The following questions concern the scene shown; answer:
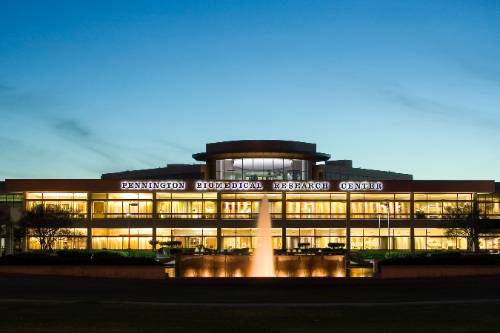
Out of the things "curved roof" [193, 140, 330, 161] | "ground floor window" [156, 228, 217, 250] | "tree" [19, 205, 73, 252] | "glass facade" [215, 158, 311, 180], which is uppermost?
"curved roof" [193, 140, 330, 161]

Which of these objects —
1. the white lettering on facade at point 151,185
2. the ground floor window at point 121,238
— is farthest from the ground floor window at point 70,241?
the white lettering on facade at point 151,185

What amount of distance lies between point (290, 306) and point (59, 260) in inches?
779

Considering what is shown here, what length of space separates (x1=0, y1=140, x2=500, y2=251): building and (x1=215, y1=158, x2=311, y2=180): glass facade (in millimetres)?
9311

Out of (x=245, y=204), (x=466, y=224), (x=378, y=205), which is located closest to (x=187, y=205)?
(x=245, y=204)

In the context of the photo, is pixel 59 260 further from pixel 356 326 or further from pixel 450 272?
pixel 356 326

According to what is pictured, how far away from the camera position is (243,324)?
22141mm

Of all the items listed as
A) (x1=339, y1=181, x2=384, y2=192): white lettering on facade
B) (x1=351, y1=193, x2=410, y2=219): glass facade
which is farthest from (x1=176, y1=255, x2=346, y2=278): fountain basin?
(x1=351, y1=193, x2=410, y2=219): glass facade

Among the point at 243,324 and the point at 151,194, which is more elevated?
the point at 151,194

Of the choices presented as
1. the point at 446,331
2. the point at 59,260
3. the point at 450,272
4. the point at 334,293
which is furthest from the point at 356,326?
the point at 59,260

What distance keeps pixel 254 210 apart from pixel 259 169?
34.3ft

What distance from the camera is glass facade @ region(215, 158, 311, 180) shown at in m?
104

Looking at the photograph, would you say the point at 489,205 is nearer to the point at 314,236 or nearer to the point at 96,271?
the point at 314,236

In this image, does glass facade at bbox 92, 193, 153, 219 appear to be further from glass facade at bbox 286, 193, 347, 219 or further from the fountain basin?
the fountain basin

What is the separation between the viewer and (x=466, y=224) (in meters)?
84.6
